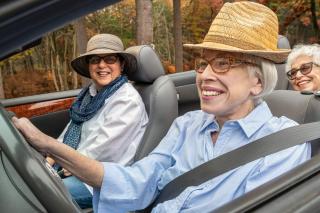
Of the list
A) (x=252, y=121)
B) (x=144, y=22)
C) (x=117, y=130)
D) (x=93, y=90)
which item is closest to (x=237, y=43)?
(x=252, y=121)

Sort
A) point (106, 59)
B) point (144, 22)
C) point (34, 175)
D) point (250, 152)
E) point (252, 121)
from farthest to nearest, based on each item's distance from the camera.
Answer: point (144, 22)
point (106, 59)
point (252, 121)
point (250, 152)
point (34, 175)

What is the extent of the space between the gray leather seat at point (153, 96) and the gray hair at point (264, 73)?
1131 millimetres

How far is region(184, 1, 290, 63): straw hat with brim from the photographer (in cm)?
182

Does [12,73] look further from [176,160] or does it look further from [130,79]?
[176,160]

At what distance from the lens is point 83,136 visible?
10.2 ft

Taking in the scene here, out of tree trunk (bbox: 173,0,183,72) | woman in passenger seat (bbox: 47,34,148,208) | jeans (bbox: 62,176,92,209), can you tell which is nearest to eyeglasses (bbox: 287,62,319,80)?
woman in passenger seat (bbox: 47,34,148,208)

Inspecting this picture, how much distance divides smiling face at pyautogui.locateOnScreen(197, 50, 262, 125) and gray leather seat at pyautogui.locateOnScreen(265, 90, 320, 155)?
0.51m

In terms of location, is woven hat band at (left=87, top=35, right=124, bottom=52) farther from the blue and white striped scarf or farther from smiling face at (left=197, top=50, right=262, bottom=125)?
smiling face at (left=197, top=50, right=262, bottom=125)

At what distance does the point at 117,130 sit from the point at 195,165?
3.48 feet

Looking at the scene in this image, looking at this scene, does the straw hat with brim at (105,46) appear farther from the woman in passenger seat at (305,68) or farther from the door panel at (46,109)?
the woman in passenger seat at (305,68)

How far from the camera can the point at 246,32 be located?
185cm

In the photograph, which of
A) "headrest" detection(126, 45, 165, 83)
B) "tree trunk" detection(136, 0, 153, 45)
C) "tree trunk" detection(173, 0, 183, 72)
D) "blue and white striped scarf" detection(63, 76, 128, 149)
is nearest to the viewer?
"blue and white striped scarf" detection(63, 76, 128, 149)

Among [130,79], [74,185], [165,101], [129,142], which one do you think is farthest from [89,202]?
[130,79]

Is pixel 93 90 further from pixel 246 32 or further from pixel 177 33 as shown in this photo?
pixel 177 33
